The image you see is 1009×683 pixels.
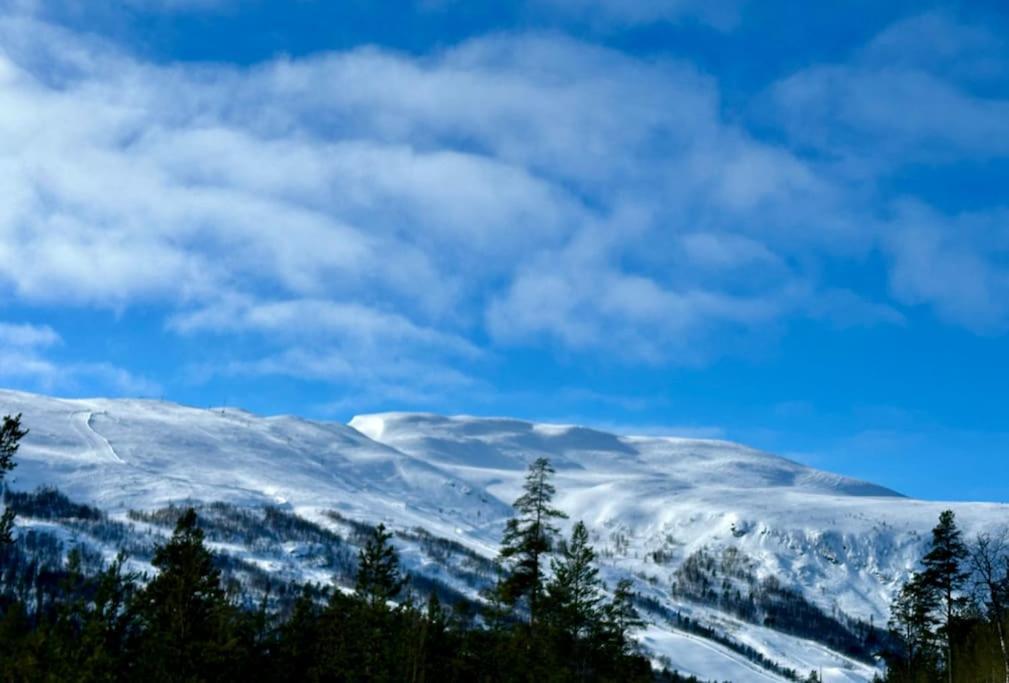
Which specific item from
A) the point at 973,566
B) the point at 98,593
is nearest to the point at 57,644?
the point at 98,593

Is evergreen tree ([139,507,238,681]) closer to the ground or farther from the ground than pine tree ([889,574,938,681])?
closer to the ground

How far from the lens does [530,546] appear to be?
4378 centimetres

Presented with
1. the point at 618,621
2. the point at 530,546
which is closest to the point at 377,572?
the point at 530,546

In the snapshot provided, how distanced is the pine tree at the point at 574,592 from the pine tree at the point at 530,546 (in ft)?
2.75

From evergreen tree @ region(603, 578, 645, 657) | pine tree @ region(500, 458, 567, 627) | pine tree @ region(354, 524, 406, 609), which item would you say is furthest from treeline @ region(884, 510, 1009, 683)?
pine tree @ region(354, 524, 406, 609)

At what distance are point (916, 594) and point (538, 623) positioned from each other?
22.8 metres

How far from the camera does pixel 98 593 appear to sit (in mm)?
Result: 24281

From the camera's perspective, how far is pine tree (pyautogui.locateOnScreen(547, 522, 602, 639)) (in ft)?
145

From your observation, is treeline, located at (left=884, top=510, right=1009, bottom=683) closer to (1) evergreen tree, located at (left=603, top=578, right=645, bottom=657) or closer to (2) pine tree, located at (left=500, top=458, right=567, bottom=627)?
(1) evergreen tree, located at (left=603, top=578, right=645, bottom=657)

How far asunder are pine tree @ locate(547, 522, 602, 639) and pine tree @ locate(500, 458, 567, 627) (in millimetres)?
839

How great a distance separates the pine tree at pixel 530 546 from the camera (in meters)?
43.5

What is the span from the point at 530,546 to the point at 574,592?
11.7 ft

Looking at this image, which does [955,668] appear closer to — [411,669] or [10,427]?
[411,669]

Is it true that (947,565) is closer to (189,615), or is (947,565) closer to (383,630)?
(383,630)
